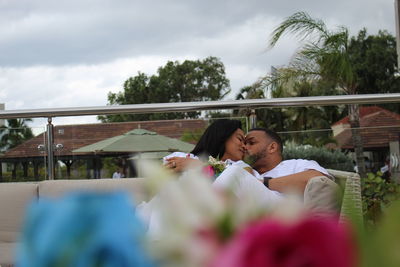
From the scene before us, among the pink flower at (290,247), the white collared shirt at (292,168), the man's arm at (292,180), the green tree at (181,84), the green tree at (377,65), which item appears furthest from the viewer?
the green tree at (181,84)

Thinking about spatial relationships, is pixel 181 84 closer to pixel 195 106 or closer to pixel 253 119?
pixel 253 119

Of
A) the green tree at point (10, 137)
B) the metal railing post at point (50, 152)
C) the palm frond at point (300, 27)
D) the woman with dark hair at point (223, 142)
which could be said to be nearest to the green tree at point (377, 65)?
the palm frond at point (300, 27)

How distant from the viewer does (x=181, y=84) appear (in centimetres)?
4434

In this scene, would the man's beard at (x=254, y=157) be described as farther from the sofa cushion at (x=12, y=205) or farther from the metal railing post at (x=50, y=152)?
the metal railing post at (x=50, y=152)

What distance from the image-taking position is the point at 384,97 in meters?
4.59

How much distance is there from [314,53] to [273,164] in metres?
11.6

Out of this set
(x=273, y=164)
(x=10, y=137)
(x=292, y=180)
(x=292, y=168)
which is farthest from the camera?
(x=10, y=137)

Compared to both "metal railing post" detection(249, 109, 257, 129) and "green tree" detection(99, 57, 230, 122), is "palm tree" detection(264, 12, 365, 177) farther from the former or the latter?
"green tree" detection(99, 57, 230, 122)

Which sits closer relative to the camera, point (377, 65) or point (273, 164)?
point (273, 164)

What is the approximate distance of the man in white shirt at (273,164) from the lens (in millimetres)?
3355

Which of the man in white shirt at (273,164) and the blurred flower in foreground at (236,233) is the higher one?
the blurred flower in foreground at (236,233)

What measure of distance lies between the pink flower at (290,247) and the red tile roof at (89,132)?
13.7 ft

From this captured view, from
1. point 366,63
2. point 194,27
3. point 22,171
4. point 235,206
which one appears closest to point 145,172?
point 235,206

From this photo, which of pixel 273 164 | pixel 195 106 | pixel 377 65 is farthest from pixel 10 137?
pixel 377 65
